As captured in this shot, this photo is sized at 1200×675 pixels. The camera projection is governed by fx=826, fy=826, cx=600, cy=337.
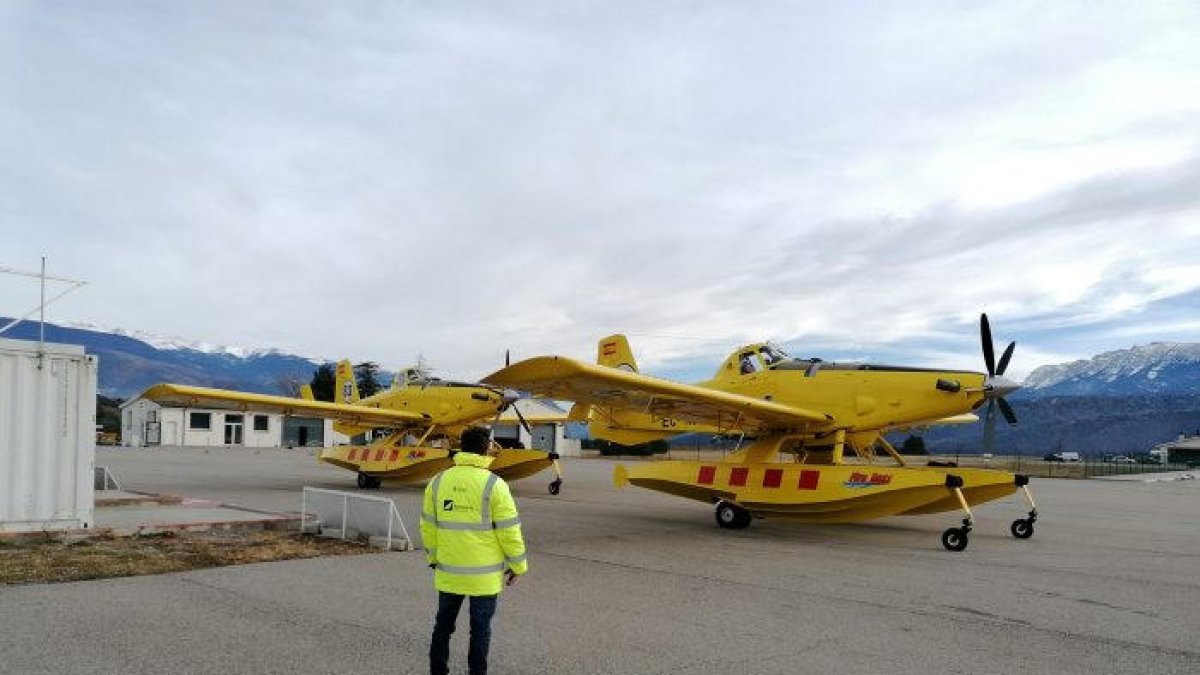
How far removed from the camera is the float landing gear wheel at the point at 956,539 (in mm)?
11430

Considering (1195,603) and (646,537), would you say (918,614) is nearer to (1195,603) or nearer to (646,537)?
(1195,603)

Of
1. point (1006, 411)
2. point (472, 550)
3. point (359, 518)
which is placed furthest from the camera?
point (1006, 411)

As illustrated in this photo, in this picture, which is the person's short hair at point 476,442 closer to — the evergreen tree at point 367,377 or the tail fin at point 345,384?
the tail fin at point 345,384

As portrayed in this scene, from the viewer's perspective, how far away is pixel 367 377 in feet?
272

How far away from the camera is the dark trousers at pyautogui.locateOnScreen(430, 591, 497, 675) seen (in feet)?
15.2

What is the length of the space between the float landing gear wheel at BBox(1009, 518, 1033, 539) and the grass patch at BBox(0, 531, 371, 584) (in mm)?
9855

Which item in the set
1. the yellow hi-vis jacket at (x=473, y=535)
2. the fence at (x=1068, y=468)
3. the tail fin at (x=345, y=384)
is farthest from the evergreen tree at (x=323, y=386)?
the yellow hi-vis jacket at (x=473, y=535)

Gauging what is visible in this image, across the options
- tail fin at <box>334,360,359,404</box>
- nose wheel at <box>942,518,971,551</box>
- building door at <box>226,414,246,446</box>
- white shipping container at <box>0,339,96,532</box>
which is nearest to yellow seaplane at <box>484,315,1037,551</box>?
nose wheel at <box>942,518,971,551</box>

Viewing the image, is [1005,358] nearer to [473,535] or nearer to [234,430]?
[473,535]

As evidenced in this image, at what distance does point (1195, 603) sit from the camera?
811 centimetres

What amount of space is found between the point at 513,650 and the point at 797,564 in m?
5.29

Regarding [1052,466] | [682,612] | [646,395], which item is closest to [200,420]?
[646,395]

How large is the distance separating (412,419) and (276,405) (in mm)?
3461

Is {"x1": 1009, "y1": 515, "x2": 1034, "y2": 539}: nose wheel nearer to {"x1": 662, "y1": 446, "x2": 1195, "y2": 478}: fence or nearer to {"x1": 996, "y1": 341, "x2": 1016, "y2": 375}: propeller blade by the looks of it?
{"x1": 996, "y1": 341, "x2": 1016, "y2": 375}: propeller blade
